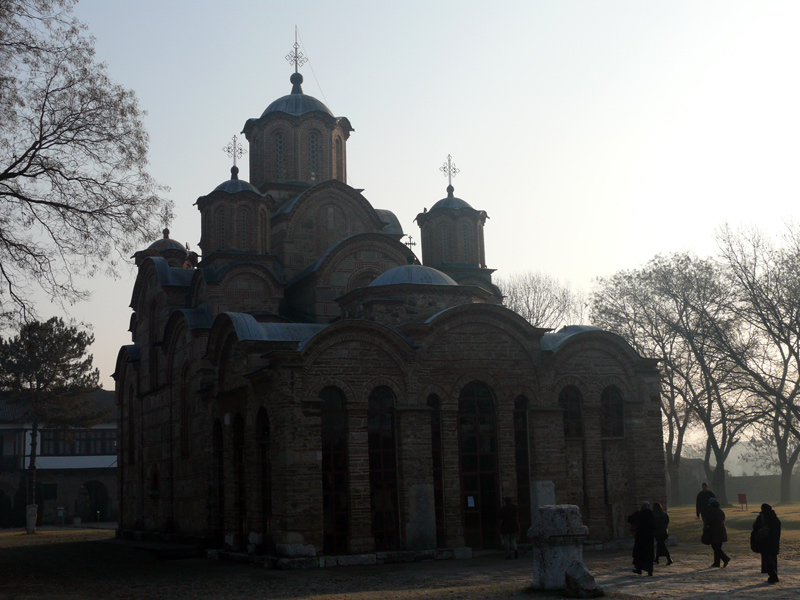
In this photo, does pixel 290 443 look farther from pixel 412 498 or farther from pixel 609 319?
pixel 609 319

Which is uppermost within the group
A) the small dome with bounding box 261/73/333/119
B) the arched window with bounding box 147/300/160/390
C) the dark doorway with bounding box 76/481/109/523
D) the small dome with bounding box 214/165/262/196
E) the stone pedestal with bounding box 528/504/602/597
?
the small dome with bounding box 261/73/333/119

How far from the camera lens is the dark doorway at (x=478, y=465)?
18375 mm

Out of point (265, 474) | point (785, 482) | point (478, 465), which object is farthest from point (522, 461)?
point (785, 482)

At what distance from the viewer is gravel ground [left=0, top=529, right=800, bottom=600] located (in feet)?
40.0

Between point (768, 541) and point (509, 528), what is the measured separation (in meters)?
5.59

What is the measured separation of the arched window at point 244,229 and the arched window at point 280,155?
312 centimetres

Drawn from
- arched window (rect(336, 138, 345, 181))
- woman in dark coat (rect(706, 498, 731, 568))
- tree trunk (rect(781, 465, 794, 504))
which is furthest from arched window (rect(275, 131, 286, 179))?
tree trunk (rect(781, 465, 794, 504))

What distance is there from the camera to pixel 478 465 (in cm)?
1867

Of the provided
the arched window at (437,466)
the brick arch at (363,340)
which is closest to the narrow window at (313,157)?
the brick arch at (363,340)

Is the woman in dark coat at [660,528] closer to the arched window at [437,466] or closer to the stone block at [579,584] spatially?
the stone block at [579,584]

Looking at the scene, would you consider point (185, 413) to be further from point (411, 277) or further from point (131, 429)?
point (411, 277)

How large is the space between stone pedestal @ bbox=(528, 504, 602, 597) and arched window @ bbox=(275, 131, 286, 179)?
1798cm

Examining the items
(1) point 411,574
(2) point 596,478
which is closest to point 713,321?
(2) point 596,478

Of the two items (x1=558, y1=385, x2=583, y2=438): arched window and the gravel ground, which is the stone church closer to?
(x1=558, y1=385, x2=583, y2=438): arched window
